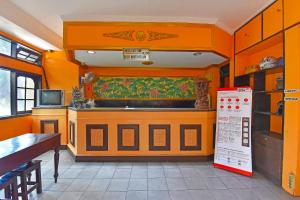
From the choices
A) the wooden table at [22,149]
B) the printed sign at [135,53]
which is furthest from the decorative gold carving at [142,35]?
the wooden table at [22,149]

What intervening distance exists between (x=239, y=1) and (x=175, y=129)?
2599 millimetres

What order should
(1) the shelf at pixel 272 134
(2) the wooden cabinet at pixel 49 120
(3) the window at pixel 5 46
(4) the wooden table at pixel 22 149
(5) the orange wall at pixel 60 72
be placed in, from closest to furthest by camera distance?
(4) the wooden table at pixel 22 149
(1) the shelf at pixel 272 134
(3) the window at pixel 5 46
(2) the wooden cabinet at pixel 49 120
(5) the orange wall at pixel 60 72

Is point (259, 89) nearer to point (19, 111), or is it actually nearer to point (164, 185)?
point (164, 185)

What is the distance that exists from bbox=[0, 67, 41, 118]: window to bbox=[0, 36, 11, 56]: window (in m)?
0.38

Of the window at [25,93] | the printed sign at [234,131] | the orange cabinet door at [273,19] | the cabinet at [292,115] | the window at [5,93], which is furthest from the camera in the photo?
the window at [25,93]

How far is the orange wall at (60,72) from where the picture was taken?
19.2ft

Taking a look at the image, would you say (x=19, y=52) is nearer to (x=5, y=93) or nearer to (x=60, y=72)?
(x=5, y=93)

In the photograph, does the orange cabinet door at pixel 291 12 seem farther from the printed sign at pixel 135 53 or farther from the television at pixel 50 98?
the television at pixel 50 98

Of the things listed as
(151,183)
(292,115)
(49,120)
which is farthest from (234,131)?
(49,120)

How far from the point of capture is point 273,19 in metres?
3.19

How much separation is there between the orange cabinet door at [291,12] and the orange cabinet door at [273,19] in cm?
10

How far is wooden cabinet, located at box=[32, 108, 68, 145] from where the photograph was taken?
517 cm

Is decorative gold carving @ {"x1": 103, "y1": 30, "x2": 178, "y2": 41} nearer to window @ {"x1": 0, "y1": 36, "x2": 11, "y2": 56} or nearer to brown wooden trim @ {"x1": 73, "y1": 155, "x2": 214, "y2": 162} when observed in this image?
brown wooden trim @ {"x1": 73, "y1": 155, "x2": 214, "y2": 162}

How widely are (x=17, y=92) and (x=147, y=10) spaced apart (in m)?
3.74
